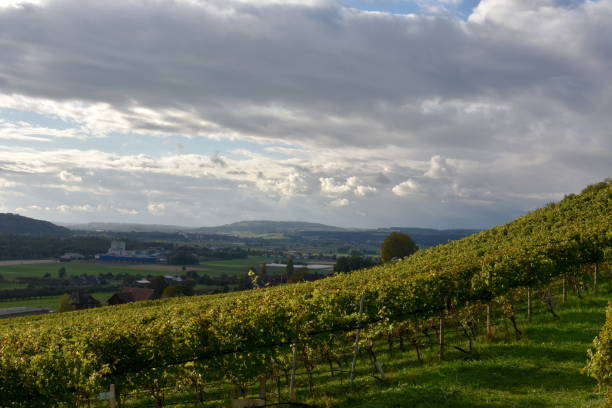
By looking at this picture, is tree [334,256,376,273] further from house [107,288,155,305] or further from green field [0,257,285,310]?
house [107,288,155,305]

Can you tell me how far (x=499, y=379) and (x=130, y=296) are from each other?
73.2 m

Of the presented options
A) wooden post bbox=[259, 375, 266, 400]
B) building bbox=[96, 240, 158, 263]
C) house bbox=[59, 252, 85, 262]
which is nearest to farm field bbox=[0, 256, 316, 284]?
house bbox=[59, 252, 85, 262]

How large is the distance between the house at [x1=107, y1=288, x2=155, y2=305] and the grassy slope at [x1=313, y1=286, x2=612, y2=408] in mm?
65775

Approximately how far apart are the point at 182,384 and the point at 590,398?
10.9 m

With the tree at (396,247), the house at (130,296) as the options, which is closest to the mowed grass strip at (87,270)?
the house at (130,296)

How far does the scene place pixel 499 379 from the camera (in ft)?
42.6

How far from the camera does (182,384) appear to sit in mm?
13109

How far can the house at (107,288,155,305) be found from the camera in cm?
7275

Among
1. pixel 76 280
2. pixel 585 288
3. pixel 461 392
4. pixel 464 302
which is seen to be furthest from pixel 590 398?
pixel 76 280

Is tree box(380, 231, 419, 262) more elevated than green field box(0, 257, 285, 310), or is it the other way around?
tree box(380, 231, 419, 262)

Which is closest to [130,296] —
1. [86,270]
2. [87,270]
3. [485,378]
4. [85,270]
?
[485,378]

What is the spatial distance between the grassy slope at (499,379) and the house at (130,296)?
65.8 meters

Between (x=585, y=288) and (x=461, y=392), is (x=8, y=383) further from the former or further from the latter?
(x=585, y=288)

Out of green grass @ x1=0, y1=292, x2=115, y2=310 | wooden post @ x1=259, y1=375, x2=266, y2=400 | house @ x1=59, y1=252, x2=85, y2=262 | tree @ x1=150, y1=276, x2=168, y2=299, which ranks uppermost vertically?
wooden post @ x1=259, y1=375, x2=266, y2=400
